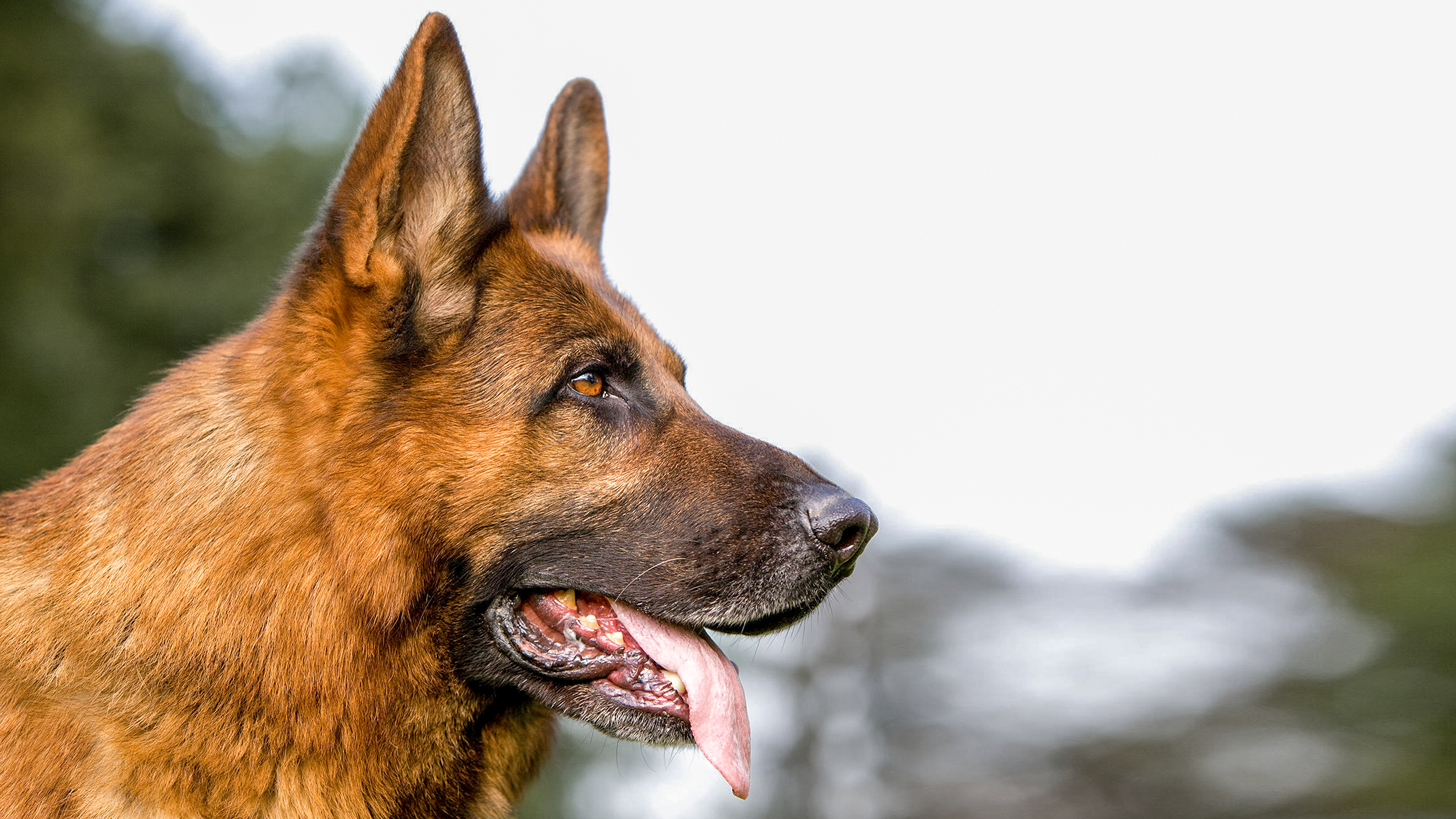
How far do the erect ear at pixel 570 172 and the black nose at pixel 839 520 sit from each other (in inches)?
70.5

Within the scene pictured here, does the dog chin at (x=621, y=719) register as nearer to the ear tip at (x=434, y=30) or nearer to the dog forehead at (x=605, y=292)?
the dog forehead at (x=605, y=292)

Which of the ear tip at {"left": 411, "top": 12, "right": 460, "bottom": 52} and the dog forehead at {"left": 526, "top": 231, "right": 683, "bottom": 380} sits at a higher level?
the ear tip at {"left": 411, "top": 12, "right": 460, "bottom": 52}

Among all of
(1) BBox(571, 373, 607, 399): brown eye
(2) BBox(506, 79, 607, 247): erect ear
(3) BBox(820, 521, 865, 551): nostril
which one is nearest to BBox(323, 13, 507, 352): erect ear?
(1) BBox(571, 373, 607, 399): brown eye

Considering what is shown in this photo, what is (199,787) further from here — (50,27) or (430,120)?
(50,27)

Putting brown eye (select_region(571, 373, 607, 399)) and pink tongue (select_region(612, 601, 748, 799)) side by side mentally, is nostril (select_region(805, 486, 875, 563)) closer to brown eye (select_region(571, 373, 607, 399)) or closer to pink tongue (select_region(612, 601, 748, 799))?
pink tongue (select_region(612, 601, 748, 799))

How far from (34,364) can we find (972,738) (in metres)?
19.3

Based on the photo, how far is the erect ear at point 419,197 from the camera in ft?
9.53

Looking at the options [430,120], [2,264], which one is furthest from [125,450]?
[2,264]

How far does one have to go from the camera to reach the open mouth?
309cm

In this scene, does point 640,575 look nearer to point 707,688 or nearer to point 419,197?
point 707,688

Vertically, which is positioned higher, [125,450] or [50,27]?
[50,27]

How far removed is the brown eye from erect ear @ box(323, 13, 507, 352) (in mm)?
393

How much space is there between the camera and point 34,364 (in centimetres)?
2011

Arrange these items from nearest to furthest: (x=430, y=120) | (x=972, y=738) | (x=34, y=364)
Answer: (x=430, y=120) → (x=972, y=738) → (x=34, y=364)
